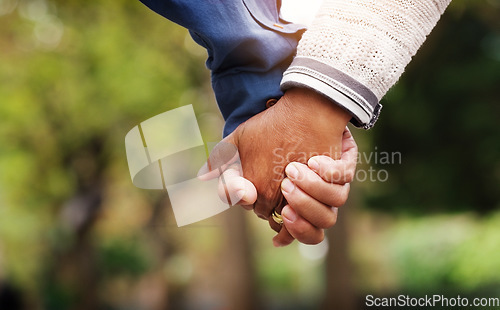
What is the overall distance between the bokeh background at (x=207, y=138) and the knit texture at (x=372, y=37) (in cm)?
560

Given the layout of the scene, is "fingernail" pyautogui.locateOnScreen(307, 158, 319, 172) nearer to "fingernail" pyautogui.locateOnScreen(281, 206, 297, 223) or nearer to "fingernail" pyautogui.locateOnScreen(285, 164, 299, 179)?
"fingernail" pyautogui.locateOnScreen(285, 164, 299, 179)

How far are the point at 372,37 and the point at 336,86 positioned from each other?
0.60ft

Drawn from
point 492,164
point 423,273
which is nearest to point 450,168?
point 492,164

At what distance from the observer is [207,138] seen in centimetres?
773

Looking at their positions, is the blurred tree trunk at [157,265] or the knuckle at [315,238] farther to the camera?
the blurred tree trunk at [157,265]

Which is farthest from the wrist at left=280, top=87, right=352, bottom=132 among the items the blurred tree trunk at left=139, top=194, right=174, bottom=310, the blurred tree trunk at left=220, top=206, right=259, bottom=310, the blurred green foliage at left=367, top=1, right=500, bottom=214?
the blurred tree trunk at left=139, top=194, right=174, bottom=310

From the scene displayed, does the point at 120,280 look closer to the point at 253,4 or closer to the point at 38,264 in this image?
the point at 38,264

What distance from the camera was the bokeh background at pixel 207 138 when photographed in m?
9.20

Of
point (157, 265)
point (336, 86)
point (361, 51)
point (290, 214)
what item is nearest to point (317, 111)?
point (336, 86)

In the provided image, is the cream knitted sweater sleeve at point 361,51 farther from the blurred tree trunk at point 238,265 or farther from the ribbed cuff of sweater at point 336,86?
the blurred tree trunk at point 238,265

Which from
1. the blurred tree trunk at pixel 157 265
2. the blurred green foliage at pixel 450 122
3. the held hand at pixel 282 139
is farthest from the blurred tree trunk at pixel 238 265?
the held hand at pixel 282 139

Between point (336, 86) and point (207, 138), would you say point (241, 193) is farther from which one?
point (207, 138)

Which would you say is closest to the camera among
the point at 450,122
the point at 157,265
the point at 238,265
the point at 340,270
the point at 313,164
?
the point at 313,164

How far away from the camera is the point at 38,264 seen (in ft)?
46.7
